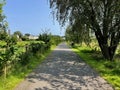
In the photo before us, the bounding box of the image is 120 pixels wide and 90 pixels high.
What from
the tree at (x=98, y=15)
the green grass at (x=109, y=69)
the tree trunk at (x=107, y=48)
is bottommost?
the green grass at (x=109, y=69)

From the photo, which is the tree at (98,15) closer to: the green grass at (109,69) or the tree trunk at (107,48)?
the tree trunk at (107,48)

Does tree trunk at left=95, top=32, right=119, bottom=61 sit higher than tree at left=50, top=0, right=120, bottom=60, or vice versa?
tree at left=50, top=0, right=120, bottom=60

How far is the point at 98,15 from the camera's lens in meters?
22.6

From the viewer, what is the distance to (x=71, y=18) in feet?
75.8

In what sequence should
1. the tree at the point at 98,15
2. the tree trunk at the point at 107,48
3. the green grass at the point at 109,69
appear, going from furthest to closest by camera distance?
the tree trunk at the point at 107,48, the tree at the point at 98,15, the green grass at the point at 109,69

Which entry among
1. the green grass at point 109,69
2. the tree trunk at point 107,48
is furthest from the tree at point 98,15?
the green grass at point 109,69

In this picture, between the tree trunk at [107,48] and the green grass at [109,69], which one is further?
the tree trunk at [107,48]

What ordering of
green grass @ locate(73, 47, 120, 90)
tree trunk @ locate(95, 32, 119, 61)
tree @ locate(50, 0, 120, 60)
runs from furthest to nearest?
tree trunk @ locate(95, 32, 119, 61) < tree @ locate(50, 0, 120, 60) < green grass @ locate(73, 47, 120, 90)

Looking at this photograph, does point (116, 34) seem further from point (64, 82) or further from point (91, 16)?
point (64, 82)

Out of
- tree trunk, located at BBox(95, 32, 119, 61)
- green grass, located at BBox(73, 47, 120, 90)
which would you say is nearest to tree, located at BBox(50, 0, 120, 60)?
tree trunk, located at BBox(95, 32, 119, 61)

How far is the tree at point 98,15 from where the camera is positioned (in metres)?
21.8

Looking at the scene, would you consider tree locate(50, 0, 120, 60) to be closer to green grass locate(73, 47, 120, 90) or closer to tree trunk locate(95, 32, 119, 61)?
tree trunk locate(95, 32, 119, 61)

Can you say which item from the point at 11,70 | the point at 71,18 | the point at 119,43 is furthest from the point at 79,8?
the point at 11,70

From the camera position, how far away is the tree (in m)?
21.8
